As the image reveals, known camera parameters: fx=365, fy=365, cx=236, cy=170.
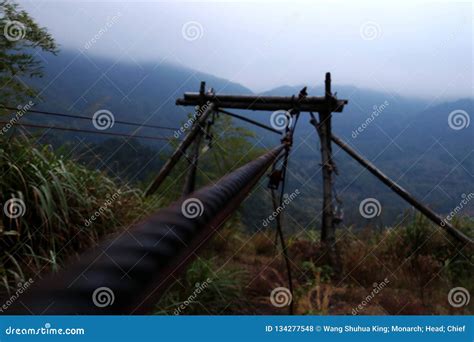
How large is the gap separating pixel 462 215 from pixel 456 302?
2634 mm

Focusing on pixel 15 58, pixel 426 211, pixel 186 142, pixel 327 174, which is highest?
pixel 426 211

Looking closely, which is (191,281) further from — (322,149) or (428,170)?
(428,170)

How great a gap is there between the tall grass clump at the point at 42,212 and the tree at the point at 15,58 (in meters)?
0.45

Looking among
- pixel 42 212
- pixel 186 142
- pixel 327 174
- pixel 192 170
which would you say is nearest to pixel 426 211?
pixel 327 174

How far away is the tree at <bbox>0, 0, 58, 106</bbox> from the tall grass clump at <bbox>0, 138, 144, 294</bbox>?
45 cm

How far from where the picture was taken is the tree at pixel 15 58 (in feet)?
10.5

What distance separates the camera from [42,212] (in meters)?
2.79

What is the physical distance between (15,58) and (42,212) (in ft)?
5.86

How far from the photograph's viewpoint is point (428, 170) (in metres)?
143

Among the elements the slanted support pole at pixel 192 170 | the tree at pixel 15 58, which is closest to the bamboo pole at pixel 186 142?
the slanted support pole at pixel 192 170

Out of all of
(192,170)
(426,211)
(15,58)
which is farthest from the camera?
(426,211)

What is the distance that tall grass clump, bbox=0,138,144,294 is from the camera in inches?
102

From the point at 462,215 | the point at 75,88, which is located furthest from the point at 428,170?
the point at 75,88

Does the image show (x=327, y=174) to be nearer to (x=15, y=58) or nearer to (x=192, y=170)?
(x=192, y=170)
